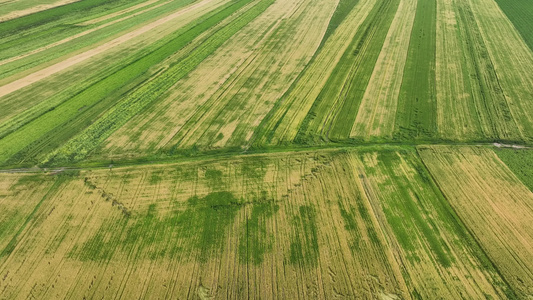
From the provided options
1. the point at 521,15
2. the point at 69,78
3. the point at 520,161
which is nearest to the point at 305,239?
the point at 520,161

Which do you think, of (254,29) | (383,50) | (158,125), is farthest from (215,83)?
(383,50)

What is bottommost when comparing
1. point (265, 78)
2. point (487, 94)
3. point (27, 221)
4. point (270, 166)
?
point (27, 221)

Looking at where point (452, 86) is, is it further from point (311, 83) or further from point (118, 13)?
point (118, 13)

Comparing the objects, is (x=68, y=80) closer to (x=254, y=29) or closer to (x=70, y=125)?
(x=70, y=125)

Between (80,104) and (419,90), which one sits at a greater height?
(80,104)

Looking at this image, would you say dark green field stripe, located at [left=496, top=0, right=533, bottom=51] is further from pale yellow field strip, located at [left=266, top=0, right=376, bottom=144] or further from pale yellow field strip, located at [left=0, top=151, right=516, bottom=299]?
pale yellow field strip, located at [left=0, top=151, right=516, bottom=299]

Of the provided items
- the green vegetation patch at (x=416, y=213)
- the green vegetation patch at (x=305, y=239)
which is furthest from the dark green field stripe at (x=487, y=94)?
the green vegetation patch at (x=305, y=239)

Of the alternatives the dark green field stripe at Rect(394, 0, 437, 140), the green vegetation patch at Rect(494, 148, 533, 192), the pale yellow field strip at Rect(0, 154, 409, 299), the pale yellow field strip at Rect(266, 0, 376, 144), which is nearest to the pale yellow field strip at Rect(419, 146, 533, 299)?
the green vegetation patch at Rect(494, 148, 533, 192)
